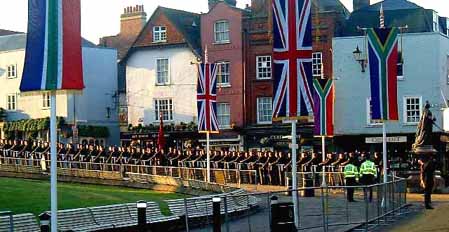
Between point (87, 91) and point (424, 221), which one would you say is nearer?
point (424, 221)

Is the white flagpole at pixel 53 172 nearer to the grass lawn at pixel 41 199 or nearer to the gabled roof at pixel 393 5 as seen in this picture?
the grass lawn at pixel 41 199

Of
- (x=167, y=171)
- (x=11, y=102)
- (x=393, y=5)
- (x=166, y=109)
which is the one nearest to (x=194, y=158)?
(x=167, y=171)

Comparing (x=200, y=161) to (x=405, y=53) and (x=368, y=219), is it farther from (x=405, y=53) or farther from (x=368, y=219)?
(x=368, y=219)

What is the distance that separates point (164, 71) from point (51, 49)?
5152cm

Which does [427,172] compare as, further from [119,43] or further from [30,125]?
[119,43]

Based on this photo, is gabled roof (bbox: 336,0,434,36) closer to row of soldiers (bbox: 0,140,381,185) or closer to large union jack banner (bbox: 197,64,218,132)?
row of soldiers (bbox: 0,140,381,185)

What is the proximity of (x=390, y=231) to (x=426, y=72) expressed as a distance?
3504 cm

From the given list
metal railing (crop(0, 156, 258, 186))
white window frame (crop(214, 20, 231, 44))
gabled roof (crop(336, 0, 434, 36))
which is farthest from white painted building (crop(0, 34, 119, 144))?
gabled roof (crop(336, 0, 434, 36))

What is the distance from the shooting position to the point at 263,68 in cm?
6128

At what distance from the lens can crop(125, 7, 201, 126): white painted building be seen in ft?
211

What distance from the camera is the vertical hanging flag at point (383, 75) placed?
2719 cm

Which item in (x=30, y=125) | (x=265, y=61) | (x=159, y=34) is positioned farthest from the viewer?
(x=30, y=125)

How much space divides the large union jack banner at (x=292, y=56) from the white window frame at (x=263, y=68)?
4186cm

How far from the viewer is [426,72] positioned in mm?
55469
